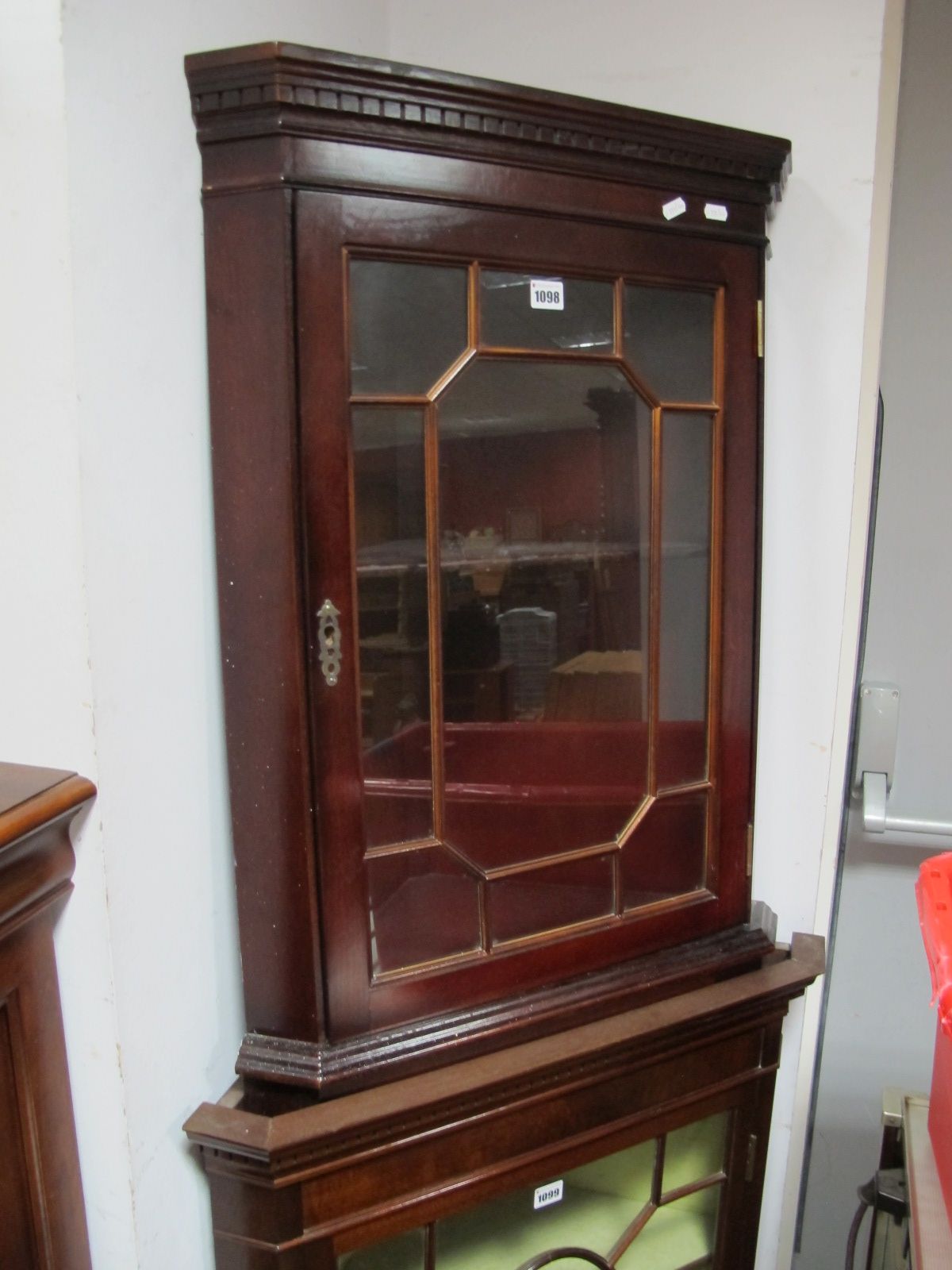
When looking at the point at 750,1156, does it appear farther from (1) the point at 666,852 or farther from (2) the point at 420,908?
(2) the point at 420,908

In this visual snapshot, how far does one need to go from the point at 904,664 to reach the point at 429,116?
3.21 feet

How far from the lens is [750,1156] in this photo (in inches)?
37.4

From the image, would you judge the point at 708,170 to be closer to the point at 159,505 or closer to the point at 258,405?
the point at 258,405

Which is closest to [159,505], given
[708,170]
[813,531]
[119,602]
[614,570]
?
[119,602]

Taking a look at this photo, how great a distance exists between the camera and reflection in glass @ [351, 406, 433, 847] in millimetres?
693

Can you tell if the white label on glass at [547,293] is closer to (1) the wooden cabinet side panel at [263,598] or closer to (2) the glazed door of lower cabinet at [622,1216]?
(1) the wooden cabinet side panel at [263,598]

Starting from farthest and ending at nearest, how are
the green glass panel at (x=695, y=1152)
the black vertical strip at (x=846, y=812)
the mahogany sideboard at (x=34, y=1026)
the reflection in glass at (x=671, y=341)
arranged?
1. the black vertical strip at (x=846, y=812)
2. the green glass panel at (x=695, y=1152)
3. the reflection in glass at (x=671, y=341)
4. the mahogany sideboard at (x=34, y=1026)

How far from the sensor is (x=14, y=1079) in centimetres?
59

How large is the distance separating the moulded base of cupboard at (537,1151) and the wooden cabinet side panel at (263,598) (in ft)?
0.33

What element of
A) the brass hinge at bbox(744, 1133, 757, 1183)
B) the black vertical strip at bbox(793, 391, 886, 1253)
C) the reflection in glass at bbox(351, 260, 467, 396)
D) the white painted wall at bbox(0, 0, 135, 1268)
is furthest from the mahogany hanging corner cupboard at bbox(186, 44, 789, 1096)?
the black vertical strip at bbox(793, 391, 886, 1253)

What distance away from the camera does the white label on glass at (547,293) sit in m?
0.73

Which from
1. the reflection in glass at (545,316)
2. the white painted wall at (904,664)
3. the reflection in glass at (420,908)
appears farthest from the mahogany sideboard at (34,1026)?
the white painted wall at (904,664)

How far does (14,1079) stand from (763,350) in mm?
868

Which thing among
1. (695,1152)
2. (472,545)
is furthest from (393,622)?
(695,1152)
